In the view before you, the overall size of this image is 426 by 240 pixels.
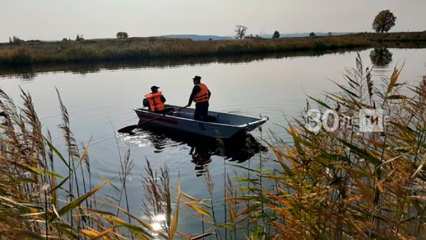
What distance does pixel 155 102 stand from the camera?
13.7 metres

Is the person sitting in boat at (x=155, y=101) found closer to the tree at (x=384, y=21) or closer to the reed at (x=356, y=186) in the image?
the reed at (x=356, y=186)

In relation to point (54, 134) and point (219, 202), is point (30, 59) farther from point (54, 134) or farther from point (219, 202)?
point (219, 202)

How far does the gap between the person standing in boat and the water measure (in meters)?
0.91

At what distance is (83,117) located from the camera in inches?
629

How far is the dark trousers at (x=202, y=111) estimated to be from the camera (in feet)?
39.6

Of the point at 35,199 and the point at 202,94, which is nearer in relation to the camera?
the point at 35,199

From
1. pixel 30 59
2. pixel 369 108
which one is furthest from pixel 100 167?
pixel 30 59

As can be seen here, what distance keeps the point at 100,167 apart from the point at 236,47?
34920 millimetres

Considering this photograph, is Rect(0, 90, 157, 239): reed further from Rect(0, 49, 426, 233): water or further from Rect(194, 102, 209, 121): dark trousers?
Rect(194, 102, 209, 121): dark trousers

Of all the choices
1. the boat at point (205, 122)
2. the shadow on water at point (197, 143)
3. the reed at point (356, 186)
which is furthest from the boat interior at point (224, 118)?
the reed at point (356, 186)

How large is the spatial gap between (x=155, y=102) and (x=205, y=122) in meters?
2.93

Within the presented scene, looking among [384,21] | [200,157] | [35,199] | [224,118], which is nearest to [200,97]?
[224,118]

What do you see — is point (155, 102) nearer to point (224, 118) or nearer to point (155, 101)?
point (155, 101)

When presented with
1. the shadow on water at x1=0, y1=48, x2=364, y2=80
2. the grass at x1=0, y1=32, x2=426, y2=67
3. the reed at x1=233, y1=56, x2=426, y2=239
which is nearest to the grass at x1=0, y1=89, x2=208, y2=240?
the reed at x1=233, y1=56, x2=426, y2=239
